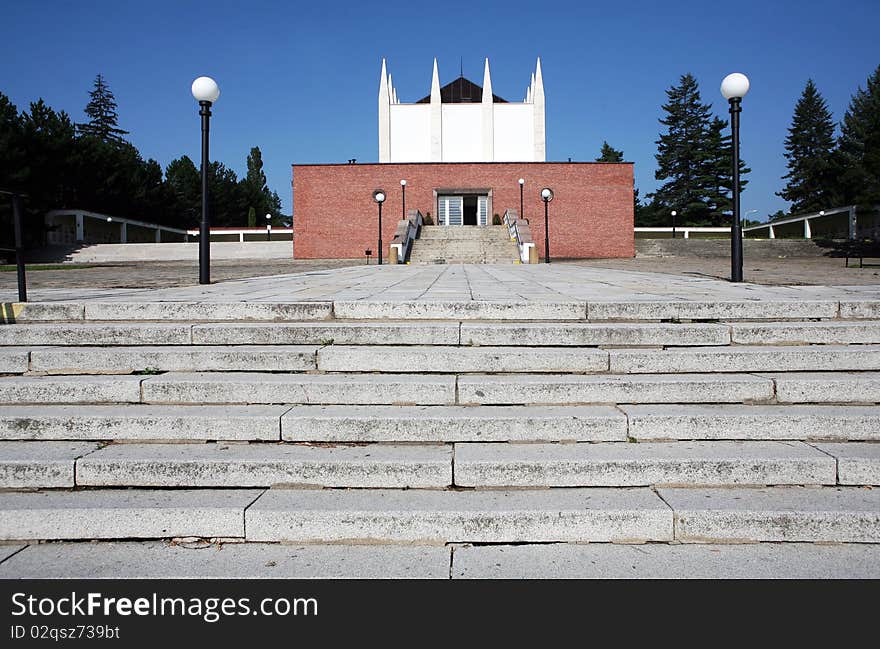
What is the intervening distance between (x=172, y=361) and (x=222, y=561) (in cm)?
211

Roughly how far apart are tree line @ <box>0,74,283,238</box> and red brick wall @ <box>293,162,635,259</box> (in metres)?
16.6

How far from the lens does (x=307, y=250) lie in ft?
116

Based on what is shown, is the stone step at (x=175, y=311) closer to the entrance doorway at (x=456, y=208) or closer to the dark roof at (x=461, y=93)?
the entrance doorway at (x=456, y=208)

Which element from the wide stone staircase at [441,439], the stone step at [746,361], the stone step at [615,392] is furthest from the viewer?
the stone step at [746,361]

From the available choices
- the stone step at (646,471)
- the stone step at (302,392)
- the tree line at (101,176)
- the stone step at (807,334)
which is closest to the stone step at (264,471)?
the stone step at (646,471)

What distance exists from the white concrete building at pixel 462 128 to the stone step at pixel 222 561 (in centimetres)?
4954

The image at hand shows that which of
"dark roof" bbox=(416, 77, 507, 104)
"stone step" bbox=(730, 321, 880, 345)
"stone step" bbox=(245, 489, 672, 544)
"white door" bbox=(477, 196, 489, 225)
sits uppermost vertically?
"dark roof" bbox=(416, 77, 507, 104)

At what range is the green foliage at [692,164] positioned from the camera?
64.5m

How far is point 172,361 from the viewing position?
4.43 m

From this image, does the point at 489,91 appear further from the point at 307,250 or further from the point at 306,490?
the point at 306,490

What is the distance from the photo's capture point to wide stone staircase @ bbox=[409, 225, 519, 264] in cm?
2622

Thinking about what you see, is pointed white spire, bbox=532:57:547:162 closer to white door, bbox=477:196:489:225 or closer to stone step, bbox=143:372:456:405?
white door, bbox=477:196:489:225

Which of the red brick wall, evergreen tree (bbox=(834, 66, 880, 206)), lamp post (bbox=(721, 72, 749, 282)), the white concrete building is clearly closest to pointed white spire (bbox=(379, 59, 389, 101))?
the white concrete building
